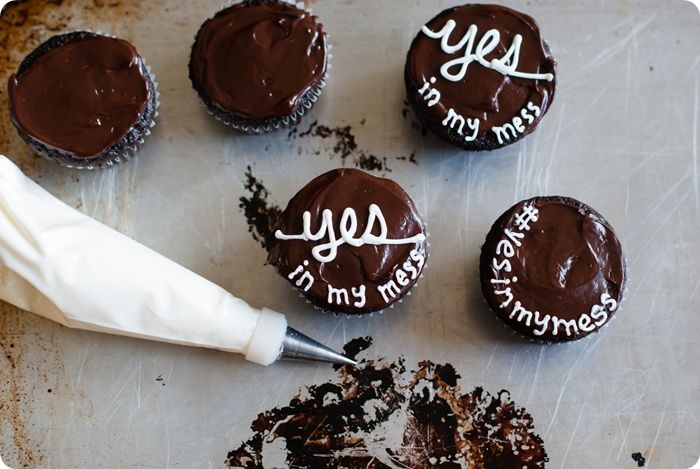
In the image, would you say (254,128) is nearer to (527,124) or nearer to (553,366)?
(527,124)

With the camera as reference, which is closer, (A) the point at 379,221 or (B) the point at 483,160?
(A) the point at 379,221

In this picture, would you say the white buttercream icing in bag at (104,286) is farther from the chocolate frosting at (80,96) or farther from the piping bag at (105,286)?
the chocolate frosting at (80,96)

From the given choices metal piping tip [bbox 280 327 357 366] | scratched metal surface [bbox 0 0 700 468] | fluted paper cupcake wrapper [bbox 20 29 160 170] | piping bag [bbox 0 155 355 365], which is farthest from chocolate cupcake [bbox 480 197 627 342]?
fluted paper cupcake wrapper [bbox 20 29 160 170]

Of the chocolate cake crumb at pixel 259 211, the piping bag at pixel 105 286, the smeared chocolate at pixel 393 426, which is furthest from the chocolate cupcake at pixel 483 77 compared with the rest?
the piping bag at pixel 105 286

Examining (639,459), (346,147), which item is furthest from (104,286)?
(639,459)

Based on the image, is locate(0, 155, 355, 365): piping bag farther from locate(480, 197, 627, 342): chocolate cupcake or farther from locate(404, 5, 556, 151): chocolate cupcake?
locate(404, 5, 556, 151): chocolate cupcake

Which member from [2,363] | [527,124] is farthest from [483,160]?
[2,363]

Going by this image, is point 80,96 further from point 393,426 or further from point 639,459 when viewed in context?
point 639,459
